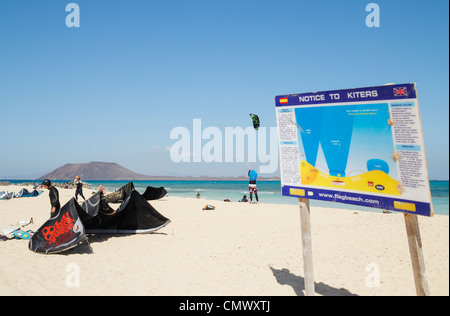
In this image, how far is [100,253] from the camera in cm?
762

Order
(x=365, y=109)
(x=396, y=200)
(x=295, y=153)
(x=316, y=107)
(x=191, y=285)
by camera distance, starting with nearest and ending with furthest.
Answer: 1. (x=396, y=200)
2. (x=365, y=109)
3. (x=316, y=107)
4. (x=295, y=153)
5. (x=191, y=285)

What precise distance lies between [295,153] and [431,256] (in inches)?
145

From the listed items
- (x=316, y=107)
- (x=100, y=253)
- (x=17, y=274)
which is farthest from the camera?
(x=100, y=253)

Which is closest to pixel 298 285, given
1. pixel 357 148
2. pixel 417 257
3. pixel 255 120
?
pixel 417 257

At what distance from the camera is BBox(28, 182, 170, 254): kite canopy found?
24.8 ft

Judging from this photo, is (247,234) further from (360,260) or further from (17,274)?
(17,274)

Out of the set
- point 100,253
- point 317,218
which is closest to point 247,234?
point 317,218

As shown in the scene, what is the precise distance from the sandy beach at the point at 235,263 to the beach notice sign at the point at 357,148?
1.23 m

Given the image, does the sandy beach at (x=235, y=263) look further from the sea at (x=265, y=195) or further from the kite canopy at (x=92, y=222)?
the sea at (x=265, y=195)

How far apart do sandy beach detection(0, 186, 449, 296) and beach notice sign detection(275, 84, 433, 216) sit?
1.23 m

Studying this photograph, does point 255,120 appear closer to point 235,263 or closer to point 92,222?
point 235,263

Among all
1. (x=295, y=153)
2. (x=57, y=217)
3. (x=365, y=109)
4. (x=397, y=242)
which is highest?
(x=365, y=109)

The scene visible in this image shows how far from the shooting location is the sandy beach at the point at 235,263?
5109mm

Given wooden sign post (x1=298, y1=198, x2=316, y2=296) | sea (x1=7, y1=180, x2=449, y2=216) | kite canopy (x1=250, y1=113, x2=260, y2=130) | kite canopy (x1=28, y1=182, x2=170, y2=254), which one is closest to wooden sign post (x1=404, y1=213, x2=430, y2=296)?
wooden sign post (x1=298, y1=198, x2=316, y2=296)
